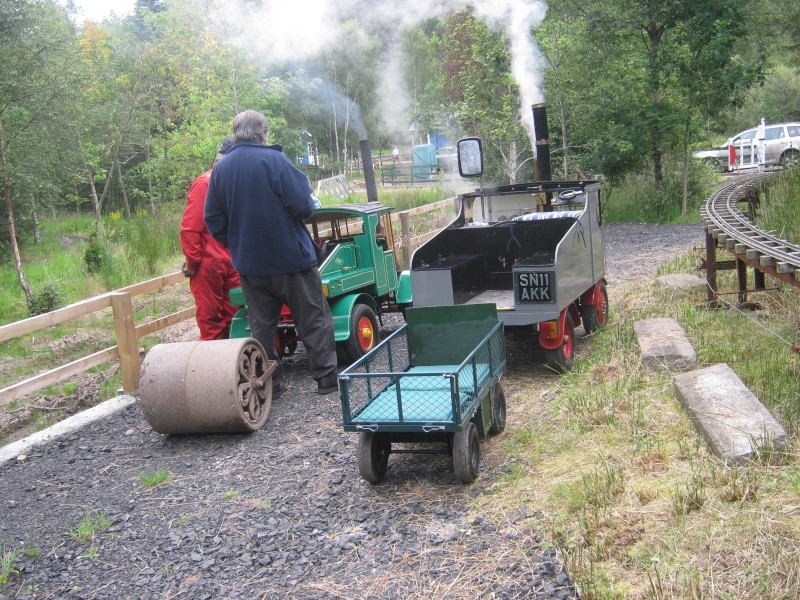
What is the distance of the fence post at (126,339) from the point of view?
723 centimetres

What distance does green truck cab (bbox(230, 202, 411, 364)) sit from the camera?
7.51 m

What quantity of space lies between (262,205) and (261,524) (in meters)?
2.52

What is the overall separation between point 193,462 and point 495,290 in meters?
3.28

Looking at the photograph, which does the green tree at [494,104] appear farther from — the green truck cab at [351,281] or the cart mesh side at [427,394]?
the cart mesh side at [427,394]

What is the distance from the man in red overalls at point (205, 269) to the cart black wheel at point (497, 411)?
9.78 ft

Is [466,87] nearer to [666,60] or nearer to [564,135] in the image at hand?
[564,135]

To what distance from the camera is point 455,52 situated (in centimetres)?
2562

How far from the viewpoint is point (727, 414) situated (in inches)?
187

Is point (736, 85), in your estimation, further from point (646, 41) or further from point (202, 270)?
point (202, 270)

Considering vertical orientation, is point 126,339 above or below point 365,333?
above

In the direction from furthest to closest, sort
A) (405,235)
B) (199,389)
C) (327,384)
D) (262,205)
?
(405,235) → (327,384) → (262,205) → (199,389)

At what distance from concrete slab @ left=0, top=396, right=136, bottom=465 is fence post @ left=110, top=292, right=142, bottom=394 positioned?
0.18 meters

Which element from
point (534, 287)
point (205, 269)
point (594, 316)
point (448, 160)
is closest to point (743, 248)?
point (594, 316)

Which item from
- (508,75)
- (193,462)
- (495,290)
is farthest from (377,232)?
(508,75)
